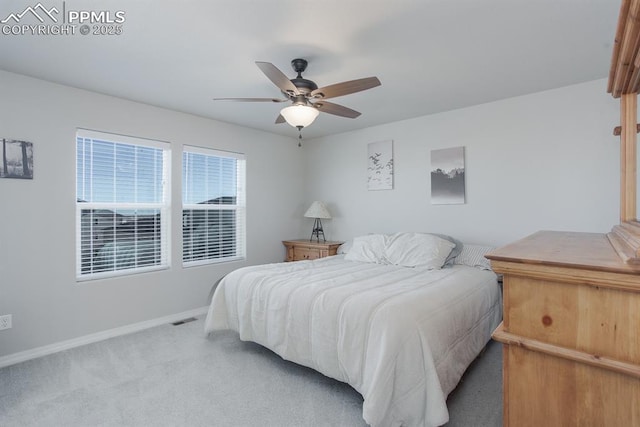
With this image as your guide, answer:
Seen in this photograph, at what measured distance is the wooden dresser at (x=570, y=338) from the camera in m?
0.67

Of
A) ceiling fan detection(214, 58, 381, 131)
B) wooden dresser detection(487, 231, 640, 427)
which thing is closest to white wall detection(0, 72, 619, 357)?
ceiling fan detection(214, 58, 381, 131)

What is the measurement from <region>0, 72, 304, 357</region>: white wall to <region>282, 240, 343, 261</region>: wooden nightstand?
4.58ft

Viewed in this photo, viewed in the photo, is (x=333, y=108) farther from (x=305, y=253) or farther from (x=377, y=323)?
(x=305, y=253)

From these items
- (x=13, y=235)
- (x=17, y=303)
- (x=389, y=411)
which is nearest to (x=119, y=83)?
(x=13, y=235)

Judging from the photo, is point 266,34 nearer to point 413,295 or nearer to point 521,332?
point 413,295

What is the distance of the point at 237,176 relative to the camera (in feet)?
14.4

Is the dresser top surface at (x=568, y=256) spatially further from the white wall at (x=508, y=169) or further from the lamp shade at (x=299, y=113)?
the white wall at (x=508, y=169)

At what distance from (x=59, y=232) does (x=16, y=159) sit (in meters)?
0.69

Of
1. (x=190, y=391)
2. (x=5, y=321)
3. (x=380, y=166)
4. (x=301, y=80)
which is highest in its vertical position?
(x=301, y=80)

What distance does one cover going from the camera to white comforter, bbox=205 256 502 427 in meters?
1.71

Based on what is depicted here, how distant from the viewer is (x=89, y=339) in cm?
302

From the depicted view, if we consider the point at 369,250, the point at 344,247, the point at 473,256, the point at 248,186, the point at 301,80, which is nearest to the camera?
the point at 301,80

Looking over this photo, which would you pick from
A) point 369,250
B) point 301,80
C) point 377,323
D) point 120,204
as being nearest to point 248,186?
point 120,204

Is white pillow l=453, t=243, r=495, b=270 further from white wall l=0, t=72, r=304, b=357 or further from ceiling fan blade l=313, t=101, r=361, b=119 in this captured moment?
white wall l=0, t=72, r=304, b=357
